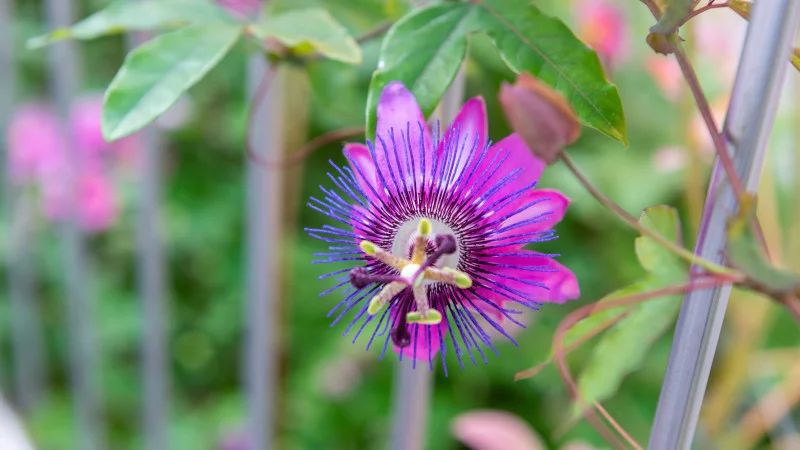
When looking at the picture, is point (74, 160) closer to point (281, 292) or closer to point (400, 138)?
point (281, 292)

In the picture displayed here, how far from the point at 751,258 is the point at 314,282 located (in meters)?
0.93

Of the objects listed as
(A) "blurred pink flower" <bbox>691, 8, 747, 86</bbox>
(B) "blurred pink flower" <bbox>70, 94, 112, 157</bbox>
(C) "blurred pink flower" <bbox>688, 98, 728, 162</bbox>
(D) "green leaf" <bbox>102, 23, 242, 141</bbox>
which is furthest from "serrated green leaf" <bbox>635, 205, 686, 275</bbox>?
(B) "blurred pink flower" <bbox>70, 94, 112, 157</bbox>

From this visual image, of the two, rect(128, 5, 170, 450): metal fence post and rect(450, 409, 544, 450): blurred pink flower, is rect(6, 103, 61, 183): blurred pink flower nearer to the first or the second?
rect(128, 5, 170, 450): metal fence post

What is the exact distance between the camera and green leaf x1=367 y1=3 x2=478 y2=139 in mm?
→ 323

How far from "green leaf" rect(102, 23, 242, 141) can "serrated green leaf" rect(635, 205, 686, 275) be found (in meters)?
0.22

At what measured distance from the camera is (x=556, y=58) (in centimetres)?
31

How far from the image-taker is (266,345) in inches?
30.1

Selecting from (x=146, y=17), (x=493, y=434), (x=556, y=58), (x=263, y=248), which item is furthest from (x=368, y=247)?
(x=263, y=248)

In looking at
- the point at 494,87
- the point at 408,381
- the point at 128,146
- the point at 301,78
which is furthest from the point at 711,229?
the point at 128,146

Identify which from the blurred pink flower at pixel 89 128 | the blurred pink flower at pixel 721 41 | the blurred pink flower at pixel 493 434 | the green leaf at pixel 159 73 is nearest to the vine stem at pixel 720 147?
the green leaf at pixel 159 73

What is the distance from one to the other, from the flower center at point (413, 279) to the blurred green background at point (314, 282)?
43cm

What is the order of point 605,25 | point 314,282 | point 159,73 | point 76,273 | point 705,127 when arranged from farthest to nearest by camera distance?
point 314,282 < point 76,273 < point 605,25 < point 705,127 < point 159,73

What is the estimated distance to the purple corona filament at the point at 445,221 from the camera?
0.30 m

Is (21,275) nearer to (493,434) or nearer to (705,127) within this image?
(493,434)
